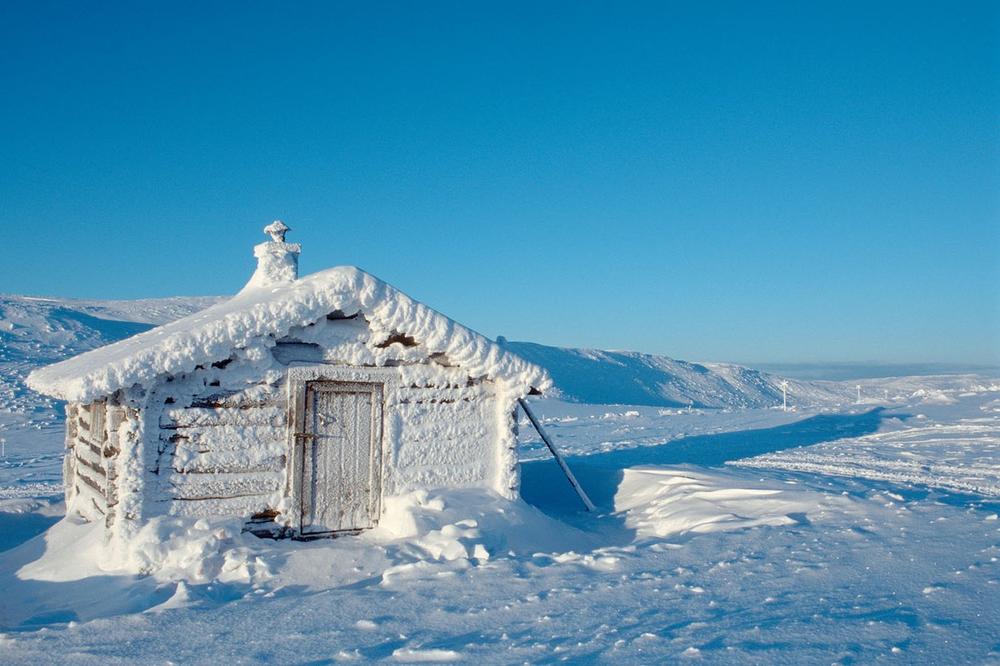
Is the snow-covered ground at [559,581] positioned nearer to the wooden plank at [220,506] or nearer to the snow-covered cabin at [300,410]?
the wooden plank at [220,506]

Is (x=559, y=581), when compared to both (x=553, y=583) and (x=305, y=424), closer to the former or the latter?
(x=553, y=583)

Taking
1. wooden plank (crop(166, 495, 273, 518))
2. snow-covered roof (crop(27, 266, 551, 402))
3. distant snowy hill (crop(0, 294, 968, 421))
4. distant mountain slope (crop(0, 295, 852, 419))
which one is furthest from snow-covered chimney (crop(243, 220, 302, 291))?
distant snowy hill (crop(0, 294, 968, 421))

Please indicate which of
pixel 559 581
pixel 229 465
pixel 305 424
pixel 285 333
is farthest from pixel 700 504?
pixel 229 465

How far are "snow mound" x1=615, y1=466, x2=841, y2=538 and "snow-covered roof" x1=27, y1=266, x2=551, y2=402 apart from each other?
8.44 feet

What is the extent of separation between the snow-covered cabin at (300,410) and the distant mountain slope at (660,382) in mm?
48394

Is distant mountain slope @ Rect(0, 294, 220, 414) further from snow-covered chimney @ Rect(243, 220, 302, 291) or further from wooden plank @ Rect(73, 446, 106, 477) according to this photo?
snow-covered chimney @ Rect(243, 220, 302, 291)

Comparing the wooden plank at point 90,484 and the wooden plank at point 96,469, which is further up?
the wooden plank at point 96,469

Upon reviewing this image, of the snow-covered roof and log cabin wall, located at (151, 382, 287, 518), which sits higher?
the snow-covered roof

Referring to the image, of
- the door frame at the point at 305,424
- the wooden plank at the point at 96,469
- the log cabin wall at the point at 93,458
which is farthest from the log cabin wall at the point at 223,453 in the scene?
the wooden plank at the point at 96,469

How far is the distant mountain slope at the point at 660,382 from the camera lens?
63434 mm

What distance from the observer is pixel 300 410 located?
909 centimetres

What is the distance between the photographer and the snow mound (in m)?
9.80

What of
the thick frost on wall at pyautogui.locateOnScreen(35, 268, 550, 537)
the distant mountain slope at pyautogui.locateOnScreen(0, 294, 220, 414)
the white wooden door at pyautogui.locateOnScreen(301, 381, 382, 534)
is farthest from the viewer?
the distant mountain slope at pyautogui.locateOnScreen(0, 294, 220, 414)

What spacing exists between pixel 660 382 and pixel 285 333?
2477 inches
